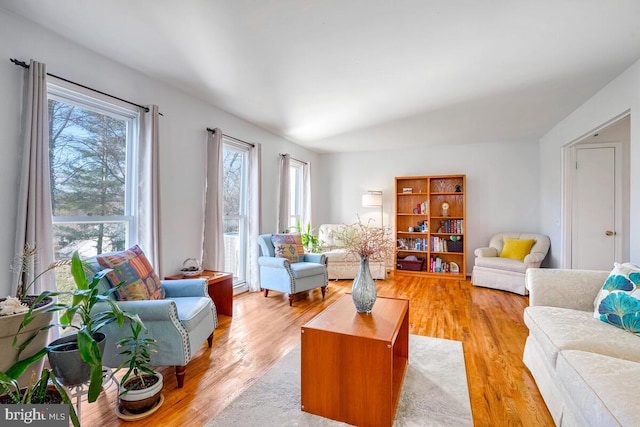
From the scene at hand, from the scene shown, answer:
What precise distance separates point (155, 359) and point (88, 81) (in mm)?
2220

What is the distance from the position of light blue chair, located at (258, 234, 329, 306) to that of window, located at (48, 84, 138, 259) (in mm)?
1605

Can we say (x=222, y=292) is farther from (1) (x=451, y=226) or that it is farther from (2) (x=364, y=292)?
(1) (x=451, y=226)

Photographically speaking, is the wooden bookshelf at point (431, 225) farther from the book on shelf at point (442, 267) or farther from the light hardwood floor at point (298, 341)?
the light hardwood floor at point (298, 341)

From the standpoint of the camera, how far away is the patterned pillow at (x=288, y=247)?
158 inches

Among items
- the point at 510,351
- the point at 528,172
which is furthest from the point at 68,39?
the point at 528,172

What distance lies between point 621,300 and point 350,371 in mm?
1694

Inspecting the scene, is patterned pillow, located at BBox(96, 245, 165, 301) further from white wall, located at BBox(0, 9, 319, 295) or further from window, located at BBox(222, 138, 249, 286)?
window, located at BBox(222, 138, 249, 286)

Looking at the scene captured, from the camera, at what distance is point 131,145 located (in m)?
2.80

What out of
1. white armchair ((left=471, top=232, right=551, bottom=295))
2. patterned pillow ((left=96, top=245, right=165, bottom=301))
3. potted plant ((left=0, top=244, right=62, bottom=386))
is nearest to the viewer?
potted plant ((left=0, top=244, right=62, bottom=386))

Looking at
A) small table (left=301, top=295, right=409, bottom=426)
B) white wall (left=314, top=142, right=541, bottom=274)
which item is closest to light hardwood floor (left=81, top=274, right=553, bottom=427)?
small table (left=301, top=295, right=409, bottom=426)

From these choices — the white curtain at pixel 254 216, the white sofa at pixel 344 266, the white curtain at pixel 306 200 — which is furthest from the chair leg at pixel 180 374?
the white curtain at pixel 306 200

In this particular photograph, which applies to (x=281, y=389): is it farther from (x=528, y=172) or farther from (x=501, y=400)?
(x=528, y=172)

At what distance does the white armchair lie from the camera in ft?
13.7

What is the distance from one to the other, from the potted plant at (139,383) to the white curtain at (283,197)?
3.11 meters
